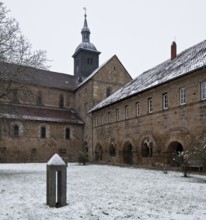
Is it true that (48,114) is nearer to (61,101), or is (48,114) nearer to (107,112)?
(61,101)

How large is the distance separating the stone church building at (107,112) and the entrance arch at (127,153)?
9 centimetres

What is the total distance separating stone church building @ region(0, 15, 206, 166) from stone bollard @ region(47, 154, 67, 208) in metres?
8.74

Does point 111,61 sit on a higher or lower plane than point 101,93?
higher

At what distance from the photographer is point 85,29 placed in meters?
47.2

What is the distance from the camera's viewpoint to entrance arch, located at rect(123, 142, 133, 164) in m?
25.1

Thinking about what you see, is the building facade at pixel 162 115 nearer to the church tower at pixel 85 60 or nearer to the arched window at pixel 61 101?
the arched window at pixel 61 101

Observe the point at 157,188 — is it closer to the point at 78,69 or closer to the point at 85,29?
the point at 78,69

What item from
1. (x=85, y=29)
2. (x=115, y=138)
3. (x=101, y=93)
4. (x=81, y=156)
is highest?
(x=85, y=29)

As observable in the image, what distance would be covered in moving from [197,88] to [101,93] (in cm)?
2021

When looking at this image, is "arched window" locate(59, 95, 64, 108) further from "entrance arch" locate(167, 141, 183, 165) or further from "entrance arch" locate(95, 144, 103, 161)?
"entrance arch" locate(167, 141, 183, 165)

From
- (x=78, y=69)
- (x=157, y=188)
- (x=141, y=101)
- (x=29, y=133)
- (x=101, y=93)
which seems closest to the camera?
(x=157, y=188)

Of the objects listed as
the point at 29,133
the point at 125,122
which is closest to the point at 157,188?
the point at 125,122

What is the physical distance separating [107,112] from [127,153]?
5.56 metres

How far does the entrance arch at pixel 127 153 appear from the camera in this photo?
989 inches
